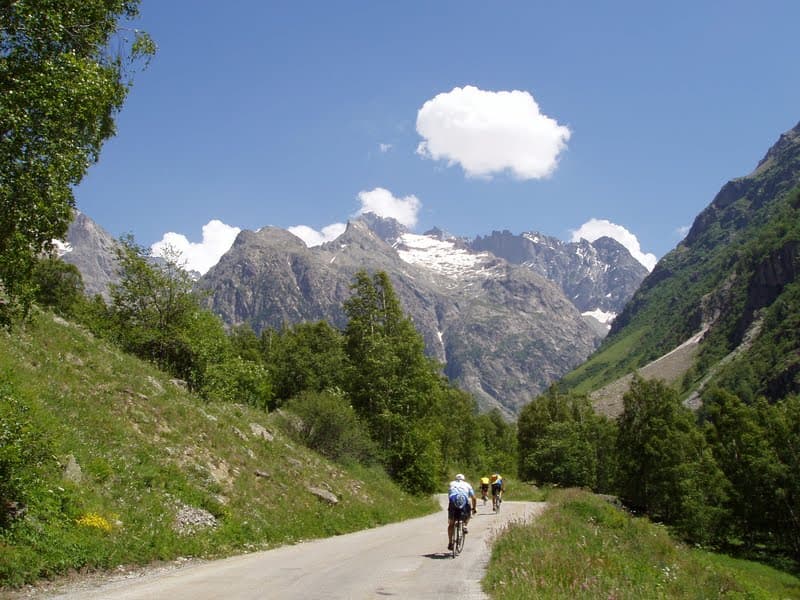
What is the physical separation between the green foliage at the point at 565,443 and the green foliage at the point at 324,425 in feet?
180

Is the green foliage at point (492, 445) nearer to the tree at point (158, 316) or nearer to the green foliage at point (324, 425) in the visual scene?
the green foliage at point (324, 425)

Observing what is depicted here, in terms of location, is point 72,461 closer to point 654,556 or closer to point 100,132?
point 100,132

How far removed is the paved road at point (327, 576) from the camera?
11992 millimetres

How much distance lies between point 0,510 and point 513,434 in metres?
139

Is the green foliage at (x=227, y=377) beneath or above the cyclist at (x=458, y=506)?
above

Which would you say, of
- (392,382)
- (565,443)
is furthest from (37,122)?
(565,443)

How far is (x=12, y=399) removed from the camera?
13.6 m

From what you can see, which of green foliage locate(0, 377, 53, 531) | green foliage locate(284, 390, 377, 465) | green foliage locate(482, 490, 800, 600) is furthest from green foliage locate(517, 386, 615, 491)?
green foliage locate(0, 377, 53, 531)

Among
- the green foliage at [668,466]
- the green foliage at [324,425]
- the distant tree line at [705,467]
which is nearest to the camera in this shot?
the green foliage at [324,425]

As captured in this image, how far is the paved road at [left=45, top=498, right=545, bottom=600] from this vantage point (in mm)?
11992

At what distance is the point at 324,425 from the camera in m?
35.9

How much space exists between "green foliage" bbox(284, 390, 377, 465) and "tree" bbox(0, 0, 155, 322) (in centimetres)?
2303

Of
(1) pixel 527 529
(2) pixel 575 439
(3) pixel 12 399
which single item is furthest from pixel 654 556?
(2) pixel 575 439

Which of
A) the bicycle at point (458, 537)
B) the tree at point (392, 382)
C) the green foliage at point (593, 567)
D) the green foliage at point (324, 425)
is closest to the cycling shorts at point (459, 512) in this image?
the bicycle at point (458, 537)
